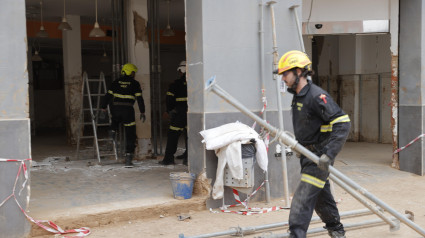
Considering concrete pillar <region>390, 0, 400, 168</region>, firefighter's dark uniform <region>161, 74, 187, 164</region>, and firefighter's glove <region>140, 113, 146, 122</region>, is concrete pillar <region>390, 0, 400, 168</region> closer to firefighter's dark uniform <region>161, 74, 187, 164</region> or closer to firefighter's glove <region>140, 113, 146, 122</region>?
firefighter's dark uniform <region>161, 74, 187, 164</region>

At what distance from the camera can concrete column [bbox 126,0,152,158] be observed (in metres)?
9.35

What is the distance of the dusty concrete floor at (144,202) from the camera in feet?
16.4

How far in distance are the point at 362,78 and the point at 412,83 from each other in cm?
452

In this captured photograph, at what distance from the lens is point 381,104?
39.7 ft

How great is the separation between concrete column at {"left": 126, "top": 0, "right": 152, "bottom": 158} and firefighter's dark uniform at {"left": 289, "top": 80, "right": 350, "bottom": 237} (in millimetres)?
5837

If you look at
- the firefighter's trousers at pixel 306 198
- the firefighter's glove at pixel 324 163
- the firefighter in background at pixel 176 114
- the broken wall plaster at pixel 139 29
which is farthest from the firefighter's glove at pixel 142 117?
the firefighter's glove at pixel 324 163

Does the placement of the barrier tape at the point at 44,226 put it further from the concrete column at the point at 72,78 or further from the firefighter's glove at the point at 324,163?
the concrete column at the point at 72,78

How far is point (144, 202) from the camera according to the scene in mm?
5559

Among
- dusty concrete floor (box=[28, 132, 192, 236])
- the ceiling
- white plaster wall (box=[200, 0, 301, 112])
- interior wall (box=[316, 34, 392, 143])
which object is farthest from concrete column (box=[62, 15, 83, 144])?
white plaster wall (box=[200, 0, 301, 112])

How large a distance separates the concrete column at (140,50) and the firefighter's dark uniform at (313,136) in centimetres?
584

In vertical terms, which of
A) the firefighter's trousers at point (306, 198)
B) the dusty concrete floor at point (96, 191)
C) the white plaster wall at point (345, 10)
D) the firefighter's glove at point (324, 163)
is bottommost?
the dusty concrete floor at point (96, 191)

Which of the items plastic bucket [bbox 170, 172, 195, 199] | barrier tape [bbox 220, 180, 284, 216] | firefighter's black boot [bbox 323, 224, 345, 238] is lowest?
barrier tape [bbox 220, 180, 284, 216]

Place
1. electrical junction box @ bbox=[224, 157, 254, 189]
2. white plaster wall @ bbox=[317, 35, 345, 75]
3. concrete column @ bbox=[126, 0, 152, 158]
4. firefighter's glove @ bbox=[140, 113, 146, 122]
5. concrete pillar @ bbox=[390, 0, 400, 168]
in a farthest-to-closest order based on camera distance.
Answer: white plaster wall @ bbox=[317, 35, 345, 75]
concrete column @ bbox=[126, 0, 152, 158]
firefighter's glove @ bbox=[140, 113, 146, 122]
concrete pillar @ bbox=[390, 0, 400, 168]
electrical junction box @ bbox=[224, 157, 254, 189]

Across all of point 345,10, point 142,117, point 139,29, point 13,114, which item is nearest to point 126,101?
point 142,117
